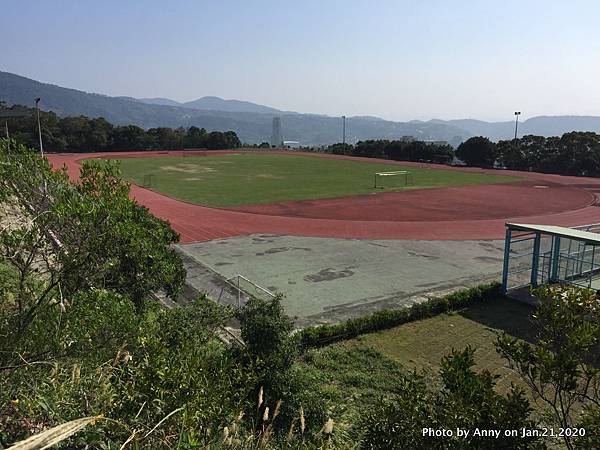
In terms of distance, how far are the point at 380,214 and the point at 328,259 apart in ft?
38.8

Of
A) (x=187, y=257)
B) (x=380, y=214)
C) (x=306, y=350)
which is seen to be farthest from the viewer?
(x=380, y=214)

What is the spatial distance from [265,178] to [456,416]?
47060 mm

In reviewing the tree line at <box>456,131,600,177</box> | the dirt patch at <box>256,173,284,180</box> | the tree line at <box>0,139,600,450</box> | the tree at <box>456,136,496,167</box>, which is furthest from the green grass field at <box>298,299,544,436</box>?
the tree at <box>456,136,496,167</box>

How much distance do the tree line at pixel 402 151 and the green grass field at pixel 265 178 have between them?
6.18 metres

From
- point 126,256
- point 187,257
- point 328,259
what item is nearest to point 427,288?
point 328,259

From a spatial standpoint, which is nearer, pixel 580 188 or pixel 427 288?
pixel 427 288

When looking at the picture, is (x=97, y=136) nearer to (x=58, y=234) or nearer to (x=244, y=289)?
(x=244, y=289)

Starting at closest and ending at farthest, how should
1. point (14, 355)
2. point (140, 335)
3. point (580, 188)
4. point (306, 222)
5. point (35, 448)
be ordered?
point (35, 448) → point (14, 355) → point (140, 335) → point (306, 222) → point (580, 188)

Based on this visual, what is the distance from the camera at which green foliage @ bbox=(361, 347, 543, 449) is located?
4.10 metres

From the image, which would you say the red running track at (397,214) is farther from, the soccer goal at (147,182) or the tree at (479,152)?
the tree at (479,152)

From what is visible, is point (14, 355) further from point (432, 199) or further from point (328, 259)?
point (432, 199)

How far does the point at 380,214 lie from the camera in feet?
106

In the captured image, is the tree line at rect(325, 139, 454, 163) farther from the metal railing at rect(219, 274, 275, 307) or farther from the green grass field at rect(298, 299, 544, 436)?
the metal railing at rect(219, 274, 275, 307)

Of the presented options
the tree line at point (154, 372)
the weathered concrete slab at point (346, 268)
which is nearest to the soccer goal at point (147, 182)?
the weathered concrete slab at point (346, 268)
